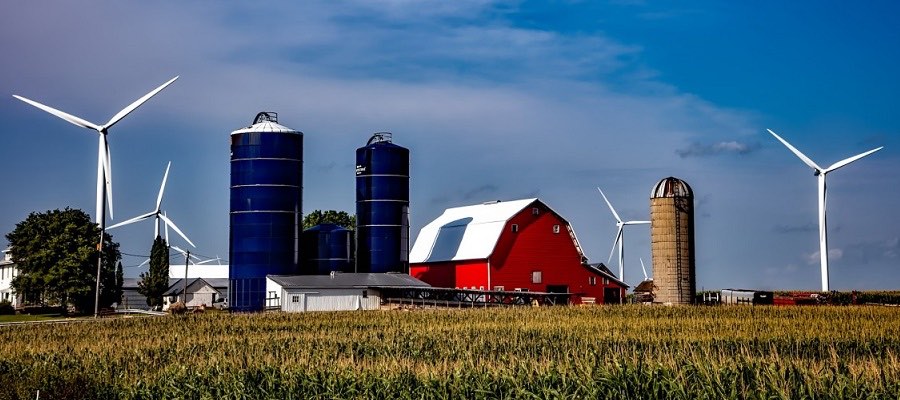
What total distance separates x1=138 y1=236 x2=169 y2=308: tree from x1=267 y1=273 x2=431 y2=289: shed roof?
120 feet

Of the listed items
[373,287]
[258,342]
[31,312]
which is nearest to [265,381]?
[258,342]

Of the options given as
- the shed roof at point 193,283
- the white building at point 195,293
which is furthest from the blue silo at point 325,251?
the white building at point 195,293

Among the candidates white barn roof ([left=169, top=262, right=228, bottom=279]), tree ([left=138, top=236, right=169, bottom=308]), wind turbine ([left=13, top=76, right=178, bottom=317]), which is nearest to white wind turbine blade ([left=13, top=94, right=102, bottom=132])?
wind turbine ([left=13, top=76, right=178, bottom=317])

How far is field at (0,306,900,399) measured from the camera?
21312mm

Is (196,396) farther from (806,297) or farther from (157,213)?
(157,213)

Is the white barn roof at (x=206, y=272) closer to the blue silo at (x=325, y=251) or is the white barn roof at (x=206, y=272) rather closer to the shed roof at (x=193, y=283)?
the shed roof at (x=193, y=283)

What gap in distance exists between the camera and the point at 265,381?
24859 mm

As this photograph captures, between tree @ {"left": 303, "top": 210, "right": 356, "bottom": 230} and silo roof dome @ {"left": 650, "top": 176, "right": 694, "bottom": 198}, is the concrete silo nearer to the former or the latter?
silo roof dome @ {"left": 650, "top": 176, "right": 694, "bottom": 198}

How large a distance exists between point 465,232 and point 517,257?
568 cm

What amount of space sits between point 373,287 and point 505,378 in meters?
48.8

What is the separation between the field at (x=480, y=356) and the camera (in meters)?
21.3

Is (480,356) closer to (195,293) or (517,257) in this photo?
(517,257)

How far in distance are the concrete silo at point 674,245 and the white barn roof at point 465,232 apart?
14583mm

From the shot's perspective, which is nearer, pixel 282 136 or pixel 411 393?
pixel 411 393
